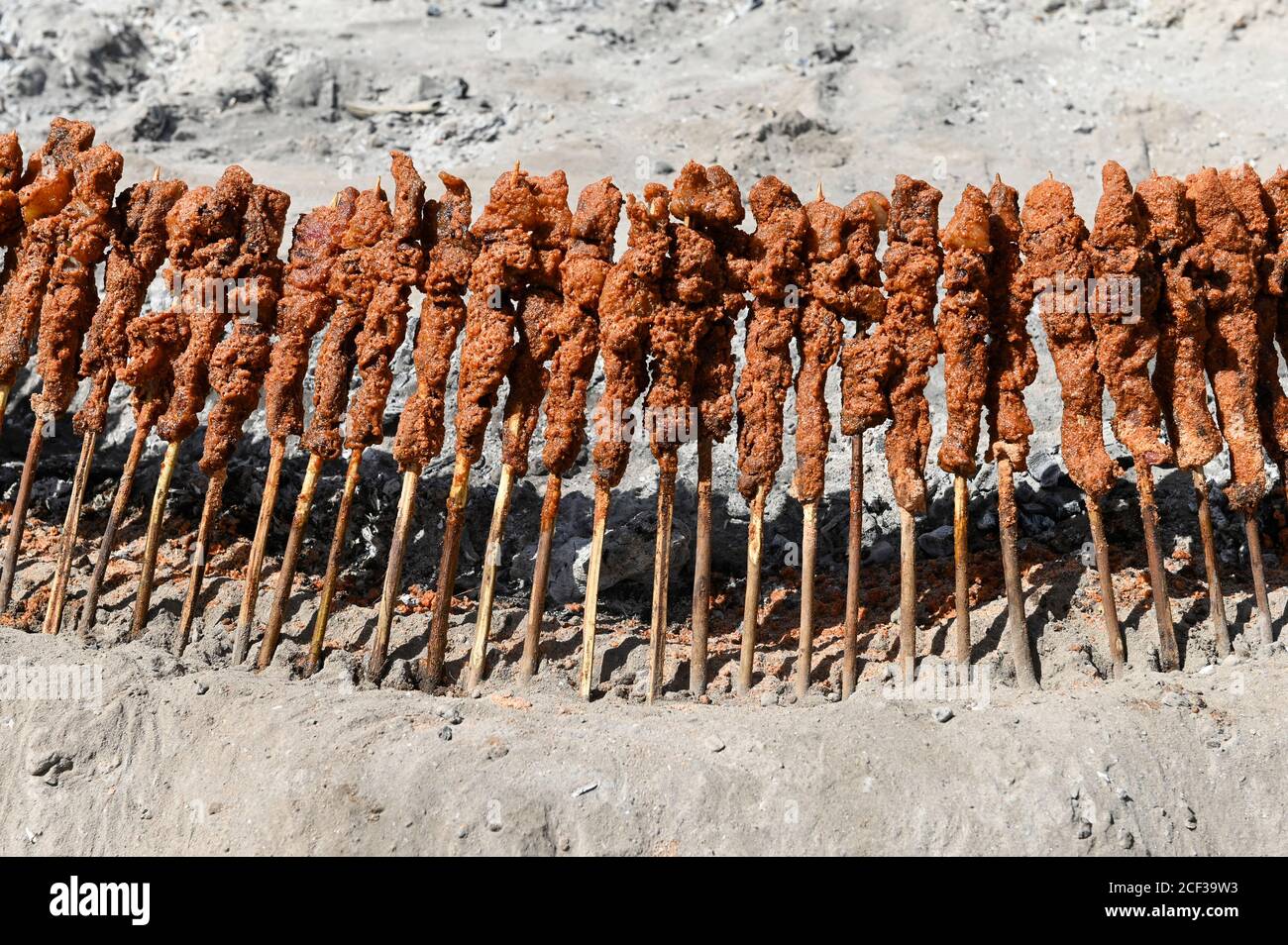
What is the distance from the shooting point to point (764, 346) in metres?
8.76

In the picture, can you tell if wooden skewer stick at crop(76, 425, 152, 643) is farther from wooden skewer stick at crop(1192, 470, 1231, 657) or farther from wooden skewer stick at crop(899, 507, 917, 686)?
wooden skewer stick at crop(1192, 470, 1231, 657)

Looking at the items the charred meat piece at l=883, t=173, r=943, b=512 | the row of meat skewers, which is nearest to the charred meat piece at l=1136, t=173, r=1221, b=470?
the row of meat skewers

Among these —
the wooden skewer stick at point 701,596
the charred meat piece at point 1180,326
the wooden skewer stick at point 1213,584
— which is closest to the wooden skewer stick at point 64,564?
the wooden skewer stick at point 701,596

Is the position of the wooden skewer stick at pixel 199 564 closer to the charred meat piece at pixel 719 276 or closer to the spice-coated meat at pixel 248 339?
the spice-coated meat at pixel 248 339

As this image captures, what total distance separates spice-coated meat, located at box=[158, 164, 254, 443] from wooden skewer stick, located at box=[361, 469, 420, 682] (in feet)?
7.05

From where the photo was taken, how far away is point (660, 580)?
8.56 meters

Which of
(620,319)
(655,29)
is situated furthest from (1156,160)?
(620,319)

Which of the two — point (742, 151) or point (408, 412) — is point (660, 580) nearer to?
point (408, 412)

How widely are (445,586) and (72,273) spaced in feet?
14.8

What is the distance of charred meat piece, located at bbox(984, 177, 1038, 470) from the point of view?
8.67 metres

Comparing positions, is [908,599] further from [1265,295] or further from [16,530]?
[16,530]

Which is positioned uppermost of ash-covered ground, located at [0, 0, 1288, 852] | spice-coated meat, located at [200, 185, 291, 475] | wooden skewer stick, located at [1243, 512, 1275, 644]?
spice-coated meat, located at [200, 185, 291, 475]

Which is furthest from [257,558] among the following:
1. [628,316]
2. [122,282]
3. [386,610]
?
[628,316]
